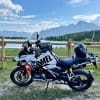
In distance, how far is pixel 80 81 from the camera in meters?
7.35

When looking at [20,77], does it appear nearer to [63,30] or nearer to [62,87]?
[62,87]

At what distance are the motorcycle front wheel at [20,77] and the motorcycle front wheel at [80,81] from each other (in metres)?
1.03

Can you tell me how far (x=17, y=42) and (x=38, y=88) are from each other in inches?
142

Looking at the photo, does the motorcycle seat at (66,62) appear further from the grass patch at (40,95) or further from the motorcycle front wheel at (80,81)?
the grass patch at (40,95)

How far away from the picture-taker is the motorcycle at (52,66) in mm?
7277

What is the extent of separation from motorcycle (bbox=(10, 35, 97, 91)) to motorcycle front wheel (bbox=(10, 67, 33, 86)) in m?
0.04

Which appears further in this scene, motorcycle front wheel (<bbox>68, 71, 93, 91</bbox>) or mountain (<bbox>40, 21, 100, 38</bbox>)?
mountain (<bbox>40, 21, 100, 38</bbox>)

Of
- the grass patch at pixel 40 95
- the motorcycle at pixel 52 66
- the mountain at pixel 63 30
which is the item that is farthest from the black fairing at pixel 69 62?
the mountain at pixel 63 30

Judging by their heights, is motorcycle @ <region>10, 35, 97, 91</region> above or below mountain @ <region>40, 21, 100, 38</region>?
below

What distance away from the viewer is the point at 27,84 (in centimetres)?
775

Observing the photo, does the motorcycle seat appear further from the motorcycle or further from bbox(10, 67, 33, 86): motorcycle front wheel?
bbox(10, 67, 33, 86): motorcycle front wheel

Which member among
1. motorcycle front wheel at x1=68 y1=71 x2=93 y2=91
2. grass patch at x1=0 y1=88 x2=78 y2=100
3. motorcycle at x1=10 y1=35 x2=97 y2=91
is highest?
motorcycle at x1=10 y1=35 x2=97 y2=91

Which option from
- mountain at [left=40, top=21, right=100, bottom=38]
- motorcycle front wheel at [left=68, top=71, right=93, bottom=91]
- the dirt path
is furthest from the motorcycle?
mountain at [left=40, top=21, right=100, bottom=38]

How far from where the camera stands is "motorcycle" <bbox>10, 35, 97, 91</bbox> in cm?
728
